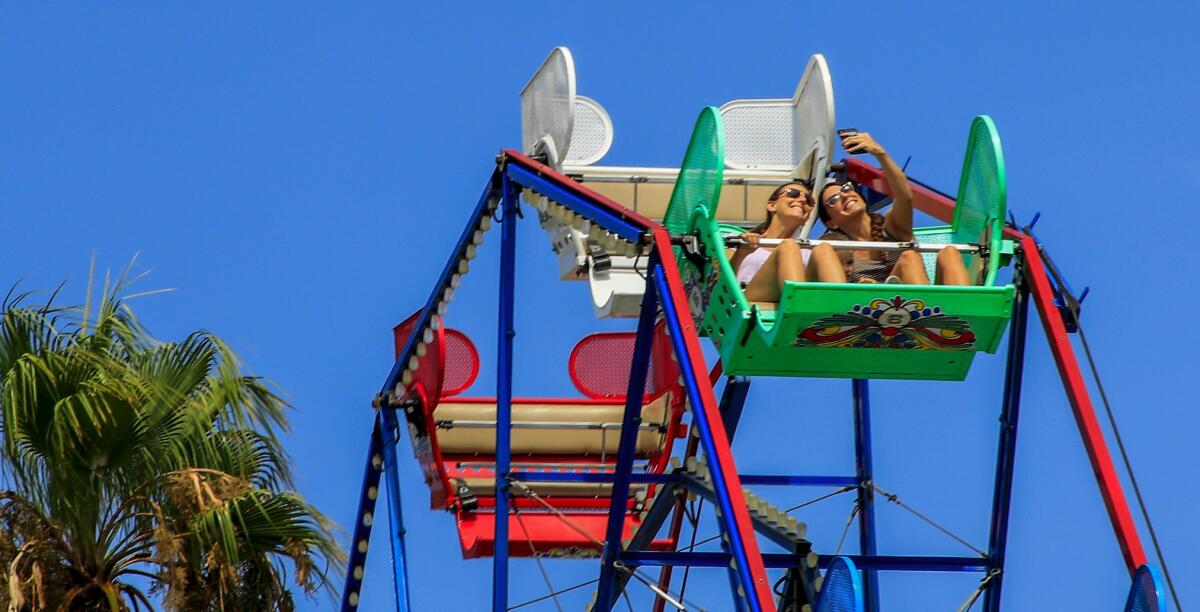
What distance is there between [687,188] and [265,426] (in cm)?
420

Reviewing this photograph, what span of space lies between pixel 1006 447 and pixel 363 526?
16.0ft

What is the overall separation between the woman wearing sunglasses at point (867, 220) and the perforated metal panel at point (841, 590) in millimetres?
2853

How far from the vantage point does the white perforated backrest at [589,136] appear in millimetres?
22000

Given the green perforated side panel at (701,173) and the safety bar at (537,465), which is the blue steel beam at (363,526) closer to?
the safety bar at (537,465)

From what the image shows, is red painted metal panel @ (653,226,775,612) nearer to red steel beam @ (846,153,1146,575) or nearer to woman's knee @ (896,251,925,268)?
woman's knee @ (896,251,925,268)

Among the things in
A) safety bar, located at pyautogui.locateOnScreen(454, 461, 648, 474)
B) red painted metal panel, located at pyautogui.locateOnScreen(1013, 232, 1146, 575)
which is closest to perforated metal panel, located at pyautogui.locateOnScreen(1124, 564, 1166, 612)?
red painted metal panel, located at pyautogui.locateOnScreen(1013, 232, 1146, 575)

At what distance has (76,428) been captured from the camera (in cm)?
2006

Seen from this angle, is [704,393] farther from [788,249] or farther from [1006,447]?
[1006,447]

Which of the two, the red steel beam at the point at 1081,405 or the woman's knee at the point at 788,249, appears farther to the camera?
the woman's knee at the point at 788,249

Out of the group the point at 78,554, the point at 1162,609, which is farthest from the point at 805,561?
the point at 78,554

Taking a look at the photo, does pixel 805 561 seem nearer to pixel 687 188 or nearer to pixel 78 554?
pixel 687 188

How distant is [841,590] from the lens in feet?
51.1

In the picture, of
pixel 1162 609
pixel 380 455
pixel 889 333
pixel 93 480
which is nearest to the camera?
pixel 1162 609

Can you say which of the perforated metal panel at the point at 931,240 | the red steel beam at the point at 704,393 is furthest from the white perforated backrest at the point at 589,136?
the perforated metal panel at the point at 931,240
